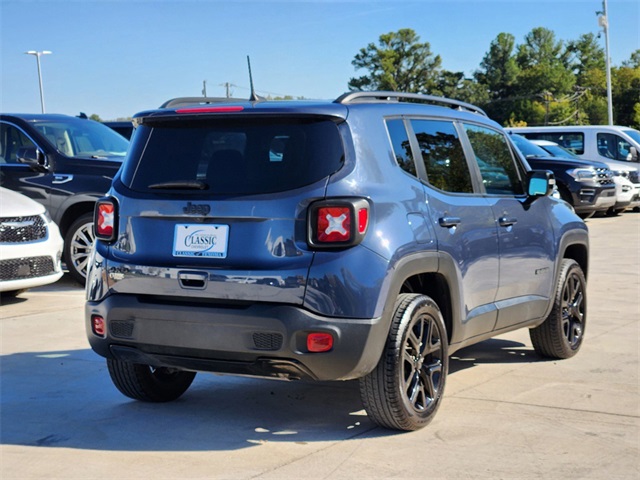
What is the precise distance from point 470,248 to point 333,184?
1.27 meters

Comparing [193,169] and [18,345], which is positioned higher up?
[193,169]

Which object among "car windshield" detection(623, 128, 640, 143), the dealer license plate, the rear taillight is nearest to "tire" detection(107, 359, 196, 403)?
the dealer license plate

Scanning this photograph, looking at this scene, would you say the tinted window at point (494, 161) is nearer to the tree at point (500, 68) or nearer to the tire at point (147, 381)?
the tire at point (147, 381)

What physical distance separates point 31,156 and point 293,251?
706cm

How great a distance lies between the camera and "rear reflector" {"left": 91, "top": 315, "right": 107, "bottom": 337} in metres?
5.11

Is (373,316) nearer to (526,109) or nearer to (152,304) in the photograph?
(152,304)

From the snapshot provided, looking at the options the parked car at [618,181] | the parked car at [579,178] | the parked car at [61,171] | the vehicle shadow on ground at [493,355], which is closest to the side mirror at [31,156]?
the parked car at [61,171]

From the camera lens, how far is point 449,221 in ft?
17.8

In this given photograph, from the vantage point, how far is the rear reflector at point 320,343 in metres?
4.63

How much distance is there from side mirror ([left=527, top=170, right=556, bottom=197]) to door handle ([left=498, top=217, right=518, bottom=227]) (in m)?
0.34

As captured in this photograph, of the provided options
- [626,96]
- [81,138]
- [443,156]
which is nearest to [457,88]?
[626,96]

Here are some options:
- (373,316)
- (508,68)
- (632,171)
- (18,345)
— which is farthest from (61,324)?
(508,68)

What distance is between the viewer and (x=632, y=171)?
71.3 ft

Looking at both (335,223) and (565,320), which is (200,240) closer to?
(335,223)
